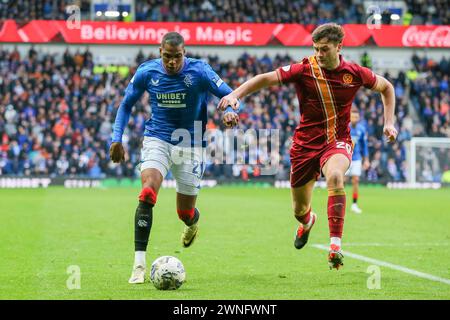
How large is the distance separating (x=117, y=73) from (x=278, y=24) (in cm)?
732

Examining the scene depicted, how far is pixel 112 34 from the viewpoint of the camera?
35031 millimetres

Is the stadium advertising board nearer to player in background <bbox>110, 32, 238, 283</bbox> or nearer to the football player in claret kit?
player in background <bbox>110, 32, 238, 283</bbox>

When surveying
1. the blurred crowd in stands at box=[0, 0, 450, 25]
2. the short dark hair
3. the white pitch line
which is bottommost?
the white pitch line

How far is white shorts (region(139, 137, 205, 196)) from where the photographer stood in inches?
347

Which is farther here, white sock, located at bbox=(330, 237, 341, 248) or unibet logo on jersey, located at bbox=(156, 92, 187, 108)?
unibet logo on jersey, located at bbox=(156, 92, 187, 108)

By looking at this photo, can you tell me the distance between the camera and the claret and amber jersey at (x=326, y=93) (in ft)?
28.5

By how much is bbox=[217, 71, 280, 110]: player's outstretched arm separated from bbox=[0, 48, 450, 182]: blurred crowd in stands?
21.8 meters

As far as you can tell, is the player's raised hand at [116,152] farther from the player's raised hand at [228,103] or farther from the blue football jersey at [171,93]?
the player's raised hand at [228,103]

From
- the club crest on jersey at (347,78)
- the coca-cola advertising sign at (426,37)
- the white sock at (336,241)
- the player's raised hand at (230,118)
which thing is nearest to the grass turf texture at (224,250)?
the white sock at (336,241)

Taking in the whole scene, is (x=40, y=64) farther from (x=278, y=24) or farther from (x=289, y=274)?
(x=289, y=274)

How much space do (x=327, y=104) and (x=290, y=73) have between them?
528mm

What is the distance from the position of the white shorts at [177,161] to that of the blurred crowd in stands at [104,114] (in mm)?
20766

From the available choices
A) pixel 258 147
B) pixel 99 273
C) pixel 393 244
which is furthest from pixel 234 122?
pixel 258 147

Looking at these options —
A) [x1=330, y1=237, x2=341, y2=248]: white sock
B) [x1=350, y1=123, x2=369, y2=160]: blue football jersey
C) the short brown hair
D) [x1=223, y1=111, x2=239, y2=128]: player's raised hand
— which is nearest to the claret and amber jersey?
the short brown hair
